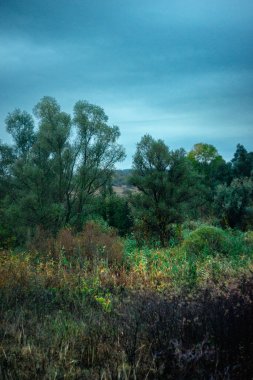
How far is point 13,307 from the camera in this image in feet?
21.6

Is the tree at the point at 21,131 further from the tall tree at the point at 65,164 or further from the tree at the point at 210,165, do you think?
the tree at the point at 210,165

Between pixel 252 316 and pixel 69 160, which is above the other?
pixel 69 160

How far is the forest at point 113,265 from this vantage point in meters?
3.67

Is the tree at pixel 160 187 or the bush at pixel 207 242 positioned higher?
the tree at pixel 160 187

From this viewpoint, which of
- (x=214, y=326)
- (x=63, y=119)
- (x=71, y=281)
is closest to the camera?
(x=214, y=326)

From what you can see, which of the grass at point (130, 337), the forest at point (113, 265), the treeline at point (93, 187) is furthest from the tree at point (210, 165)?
the grass at point (130, 337)

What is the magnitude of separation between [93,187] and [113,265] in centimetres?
1130

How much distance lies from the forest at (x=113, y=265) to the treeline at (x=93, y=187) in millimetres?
62

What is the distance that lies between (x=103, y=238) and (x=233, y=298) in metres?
7.40

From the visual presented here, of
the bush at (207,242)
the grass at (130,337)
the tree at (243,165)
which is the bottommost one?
the bush at (207,242)

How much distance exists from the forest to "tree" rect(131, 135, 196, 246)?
0.06 meters

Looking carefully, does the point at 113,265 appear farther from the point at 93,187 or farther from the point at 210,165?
the point at 210,165

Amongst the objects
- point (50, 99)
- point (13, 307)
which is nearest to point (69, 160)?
point (50, 99)

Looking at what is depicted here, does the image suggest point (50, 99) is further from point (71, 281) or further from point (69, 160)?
point (71, 281)
